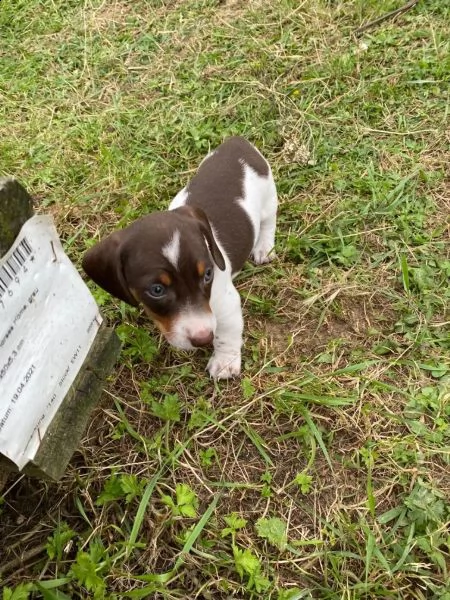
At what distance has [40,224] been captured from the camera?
2332mm

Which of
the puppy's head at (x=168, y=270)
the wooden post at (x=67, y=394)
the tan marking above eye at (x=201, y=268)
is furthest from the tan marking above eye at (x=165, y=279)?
the wooden post at (x=67, y=394)

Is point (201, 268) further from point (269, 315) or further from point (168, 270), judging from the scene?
point (269, 315)

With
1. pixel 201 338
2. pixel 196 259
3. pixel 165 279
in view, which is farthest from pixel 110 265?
pixel 201 338

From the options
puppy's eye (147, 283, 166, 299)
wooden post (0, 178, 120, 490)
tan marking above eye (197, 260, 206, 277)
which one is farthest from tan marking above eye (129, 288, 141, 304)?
tan marking above eye (197, 260, 206, 277)

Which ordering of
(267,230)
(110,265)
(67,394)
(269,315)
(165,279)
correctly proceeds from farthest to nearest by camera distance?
(267,230), (269,315), (110,265), (165,279), (67,394)

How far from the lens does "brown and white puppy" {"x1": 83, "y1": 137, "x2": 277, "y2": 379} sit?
288 cm

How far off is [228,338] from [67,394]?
A: 1073mm

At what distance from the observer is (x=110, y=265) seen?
3014 mm

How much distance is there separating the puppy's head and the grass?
59 centimetres

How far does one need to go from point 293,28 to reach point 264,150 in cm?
171

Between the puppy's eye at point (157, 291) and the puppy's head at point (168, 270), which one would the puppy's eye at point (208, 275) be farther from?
the puppy's eye at point (157, 291)

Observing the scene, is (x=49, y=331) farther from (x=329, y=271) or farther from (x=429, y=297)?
(x=429, y=297)

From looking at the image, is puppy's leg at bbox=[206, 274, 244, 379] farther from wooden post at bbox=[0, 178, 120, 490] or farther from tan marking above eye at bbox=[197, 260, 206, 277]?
wooden post at bbox=[0, 178, 120, 490]

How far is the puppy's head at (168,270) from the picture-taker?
286 centimetres
